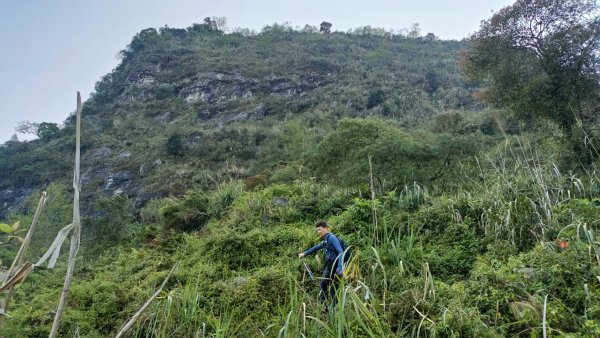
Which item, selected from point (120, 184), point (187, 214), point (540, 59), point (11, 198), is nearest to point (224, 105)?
point (120, 184)

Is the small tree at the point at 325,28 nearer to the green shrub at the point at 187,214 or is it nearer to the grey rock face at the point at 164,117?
the grey rock face at the point at 164,117

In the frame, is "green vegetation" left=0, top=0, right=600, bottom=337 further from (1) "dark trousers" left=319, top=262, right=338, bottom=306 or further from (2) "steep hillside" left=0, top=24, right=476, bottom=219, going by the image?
(2) "steep hillside" left=0, top=24, right=476, bottom=219

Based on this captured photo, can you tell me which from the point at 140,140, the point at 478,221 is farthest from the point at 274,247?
the point at 140,140

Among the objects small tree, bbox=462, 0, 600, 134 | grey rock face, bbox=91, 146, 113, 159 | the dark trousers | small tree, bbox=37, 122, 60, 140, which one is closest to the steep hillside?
grey rock face, bbox=91, 146, 113, 159

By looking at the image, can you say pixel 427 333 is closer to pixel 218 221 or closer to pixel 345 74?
pixel 218 221

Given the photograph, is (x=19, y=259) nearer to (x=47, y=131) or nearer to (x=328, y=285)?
(x=328, y=285)

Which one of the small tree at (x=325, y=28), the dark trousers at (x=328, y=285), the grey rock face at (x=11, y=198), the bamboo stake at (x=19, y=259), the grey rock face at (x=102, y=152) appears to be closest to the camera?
the bamboo stake at (x=19, y=259)

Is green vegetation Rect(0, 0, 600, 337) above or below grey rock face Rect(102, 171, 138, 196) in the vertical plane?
above

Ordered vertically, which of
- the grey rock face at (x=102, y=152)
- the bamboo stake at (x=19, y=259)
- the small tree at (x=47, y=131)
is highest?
the small tree at (x=47, y=131)

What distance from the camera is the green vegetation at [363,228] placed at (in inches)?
123

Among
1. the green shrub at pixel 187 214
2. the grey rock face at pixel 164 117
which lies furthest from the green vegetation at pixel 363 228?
the grey rock face at pixel 164 117

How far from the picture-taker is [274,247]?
776 cm

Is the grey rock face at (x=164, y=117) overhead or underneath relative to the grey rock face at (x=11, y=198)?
overhead

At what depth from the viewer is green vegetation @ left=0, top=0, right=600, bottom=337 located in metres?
3.12
